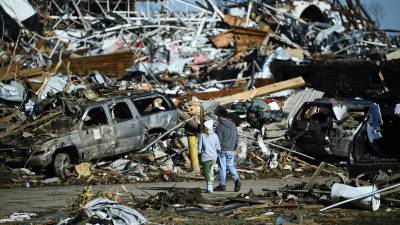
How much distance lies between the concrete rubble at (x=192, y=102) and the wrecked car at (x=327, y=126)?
1.9 inches

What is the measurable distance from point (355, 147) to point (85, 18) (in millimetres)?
27957

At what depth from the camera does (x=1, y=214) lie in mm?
13406

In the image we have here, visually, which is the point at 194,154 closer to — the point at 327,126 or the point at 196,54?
the point at 327,126

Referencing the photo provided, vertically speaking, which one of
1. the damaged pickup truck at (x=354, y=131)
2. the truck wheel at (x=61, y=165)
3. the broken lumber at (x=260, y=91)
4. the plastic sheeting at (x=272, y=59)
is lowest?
the plastic sheeting at (x=272, y=59)

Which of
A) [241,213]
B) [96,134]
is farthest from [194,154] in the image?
[241,213]

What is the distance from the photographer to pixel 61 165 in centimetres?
1925

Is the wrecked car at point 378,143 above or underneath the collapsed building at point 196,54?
above

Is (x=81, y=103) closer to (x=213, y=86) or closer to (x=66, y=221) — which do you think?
(x=66, y=221)

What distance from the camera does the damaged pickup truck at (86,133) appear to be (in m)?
19.2

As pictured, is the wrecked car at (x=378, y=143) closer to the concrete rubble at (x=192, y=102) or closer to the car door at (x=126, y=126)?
the concrete rubble at (x=192, y=102)

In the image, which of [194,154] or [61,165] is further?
[194,154]

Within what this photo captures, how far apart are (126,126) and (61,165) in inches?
101

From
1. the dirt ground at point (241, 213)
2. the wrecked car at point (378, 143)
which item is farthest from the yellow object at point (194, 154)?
the wrecked car at point (378, 143)

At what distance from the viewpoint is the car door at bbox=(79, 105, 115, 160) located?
20.0 metres
